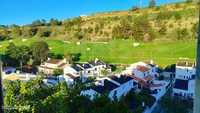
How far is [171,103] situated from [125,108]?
632mm

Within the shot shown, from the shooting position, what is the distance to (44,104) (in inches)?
96.4

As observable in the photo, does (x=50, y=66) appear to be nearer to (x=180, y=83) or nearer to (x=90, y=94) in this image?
(x=180, y=83)

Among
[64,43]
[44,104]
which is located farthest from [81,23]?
[44,104]

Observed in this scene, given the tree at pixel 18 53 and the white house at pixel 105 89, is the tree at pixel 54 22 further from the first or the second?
the white house at pixel 105 89

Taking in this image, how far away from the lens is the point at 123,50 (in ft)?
26.2

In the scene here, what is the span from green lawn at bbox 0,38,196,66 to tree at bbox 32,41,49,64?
0.47 ft

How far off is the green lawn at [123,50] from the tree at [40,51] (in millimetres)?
143

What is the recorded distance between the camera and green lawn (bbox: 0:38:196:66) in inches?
276

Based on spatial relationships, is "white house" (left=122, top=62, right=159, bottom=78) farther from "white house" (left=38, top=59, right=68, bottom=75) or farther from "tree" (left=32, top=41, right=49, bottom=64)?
"tree" (left=32, top=41, right=49, bottom=64)

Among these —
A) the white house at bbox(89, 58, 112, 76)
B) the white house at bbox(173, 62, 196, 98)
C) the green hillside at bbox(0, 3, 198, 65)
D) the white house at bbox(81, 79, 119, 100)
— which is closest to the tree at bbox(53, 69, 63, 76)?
the white house at bbox(89, 58, 112, 76)

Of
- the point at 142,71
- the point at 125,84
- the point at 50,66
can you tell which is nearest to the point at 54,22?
the point at 50,66

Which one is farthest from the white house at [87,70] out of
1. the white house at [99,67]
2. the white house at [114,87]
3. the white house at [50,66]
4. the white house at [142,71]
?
the white house at [114,87]

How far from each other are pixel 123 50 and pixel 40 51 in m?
1.81

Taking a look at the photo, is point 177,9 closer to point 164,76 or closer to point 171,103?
point 164,76
